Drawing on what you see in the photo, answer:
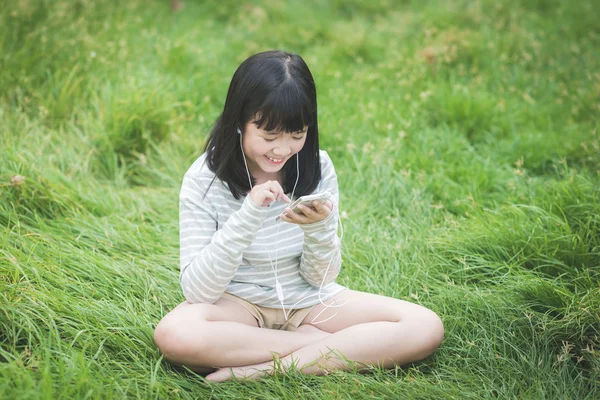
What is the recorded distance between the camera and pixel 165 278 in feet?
8.37

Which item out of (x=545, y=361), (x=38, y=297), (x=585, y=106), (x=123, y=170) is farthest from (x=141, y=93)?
(x=585, y=106)

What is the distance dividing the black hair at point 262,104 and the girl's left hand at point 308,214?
0.81 feet

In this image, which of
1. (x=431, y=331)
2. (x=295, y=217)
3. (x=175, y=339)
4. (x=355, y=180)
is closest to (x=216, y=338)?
(x=175, y=339)

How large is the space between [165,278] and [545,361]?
151 centimetres

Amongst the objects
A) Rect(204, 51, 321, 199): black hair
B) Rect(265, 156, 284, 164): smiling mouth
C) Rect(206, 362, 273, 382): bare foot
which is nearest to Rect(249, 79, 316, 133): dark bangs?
Rect(204, 51, 321, 199): black hair

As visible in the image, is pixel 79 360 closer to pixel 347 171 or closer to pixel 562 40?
pixel 347 171

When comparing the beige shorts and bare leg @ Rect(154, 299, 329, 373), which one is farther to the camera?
the beige shorts

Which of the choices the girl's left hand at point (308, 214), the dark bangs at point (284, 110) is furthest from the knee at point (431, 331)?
the dark bangs at point (284, 110)

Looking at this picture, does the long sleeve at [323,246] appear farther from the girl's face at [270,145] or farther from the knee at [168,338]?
the knee at [168,338]

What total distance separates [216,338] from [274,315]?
0.99 feet

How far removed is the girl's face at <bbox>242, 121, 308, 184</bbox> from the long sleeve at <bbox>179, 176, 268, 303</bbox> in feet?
0.59

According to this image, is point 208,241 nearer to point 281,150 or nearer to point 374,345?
point 281,150

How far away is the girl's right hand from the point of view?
6.24 feet

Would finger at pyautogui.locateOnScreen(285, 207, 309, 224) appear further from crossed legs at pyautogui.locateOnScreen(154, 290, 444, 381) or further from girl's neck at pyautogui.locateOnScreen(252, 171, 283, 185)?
crossed legs at pyautogui.locateOnScreen(154, 290, 444, 381)
